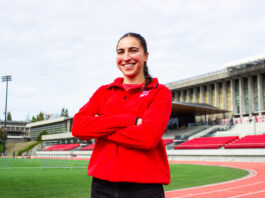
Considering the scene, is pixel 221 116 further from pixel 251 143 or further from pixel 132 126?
pixel 132 126

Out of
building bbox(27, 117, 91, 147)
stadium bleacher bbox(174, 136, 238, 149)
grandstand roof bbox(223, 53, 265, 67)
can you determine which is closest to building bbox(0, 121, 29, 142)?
building bbox(27, 117, 91, 147)

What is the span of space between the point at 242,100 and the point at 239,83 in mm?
2783

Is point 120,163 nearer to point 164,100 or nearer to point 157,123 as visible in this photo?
point 157,123

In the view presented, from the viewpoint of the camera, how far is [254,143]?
92.0 feet

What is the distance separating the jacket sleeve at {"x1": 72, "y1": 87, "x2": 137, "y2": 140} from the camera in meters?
2.25

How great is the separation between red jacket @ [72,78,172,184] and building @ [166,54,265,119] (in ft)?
144

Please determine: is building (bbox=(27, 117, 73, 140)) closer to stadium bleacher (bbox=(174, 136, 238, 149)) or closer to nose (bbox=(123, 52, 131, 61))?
stadium bleacher (bbox=(174, 136, 238, 149))

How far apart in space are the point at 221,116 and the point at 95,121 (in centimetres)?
5280

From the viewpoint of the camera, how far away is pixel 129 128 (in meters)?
2.22

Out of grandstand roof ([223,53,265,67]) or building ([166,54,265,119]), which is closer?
grandstand roof ([223,53,265,67])

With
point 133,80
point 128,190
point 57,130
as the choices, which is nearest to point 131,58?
point 133,80

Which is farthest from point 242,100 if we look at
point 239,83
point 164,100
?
point 164,100

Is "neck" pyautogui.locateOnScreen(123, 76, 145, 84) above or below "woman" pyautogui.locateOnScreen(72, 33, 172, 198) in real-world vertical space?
above

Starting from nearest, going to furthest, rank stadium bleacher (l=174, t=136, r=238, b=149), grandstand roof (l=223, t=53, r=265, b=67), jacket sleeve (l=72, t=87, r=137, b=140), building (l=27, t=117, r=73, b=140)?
1. jacket sleeve (l=72, t=87, r=137, b=140)
2. stadium bleacher (l=174, t=136, r=238, b=149)
3. grandstand roof (l=223, t=53, r=265, b=67)
4. building (l=27, t=117, r=73, b=140)
